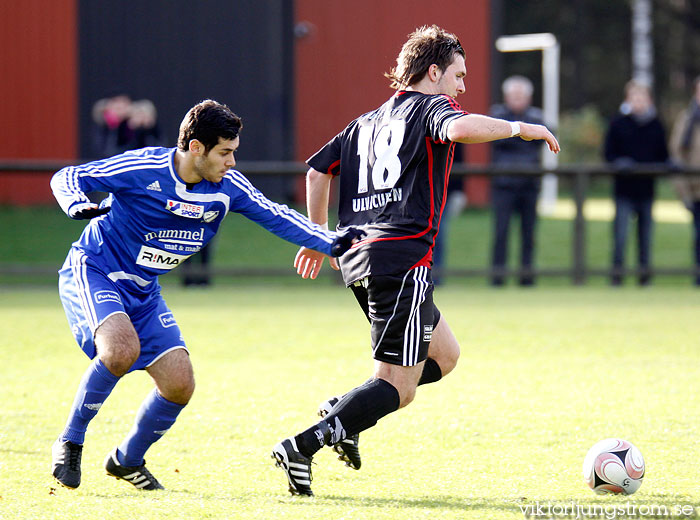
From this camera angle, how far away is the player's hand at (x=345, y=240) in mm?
4621

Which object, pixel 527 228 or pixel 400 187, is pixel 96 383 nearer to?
pixel 400 187

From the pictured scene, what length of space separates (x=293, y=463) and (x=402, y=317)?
0.75 meters

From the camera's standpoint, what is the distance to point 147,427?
470cm

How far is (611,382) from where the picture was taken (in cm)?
723

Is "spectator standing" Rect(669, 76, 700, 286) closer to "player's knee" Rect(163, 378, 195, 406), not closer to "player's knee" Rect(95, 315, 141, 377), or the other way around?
"player's knee" Rect(163, 378, 195, 406)

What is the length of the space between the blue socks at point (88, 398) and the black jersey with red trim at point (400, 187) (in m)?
1.13

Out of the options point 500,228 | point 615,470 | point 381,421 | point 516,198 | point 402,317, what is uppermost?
point 516,198

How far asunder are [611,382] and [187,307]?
5.42 meters

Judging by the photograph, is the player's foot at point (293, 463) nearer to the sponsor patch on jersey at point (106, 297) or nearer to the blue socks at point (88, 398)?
the blue socks at point (88, 398)

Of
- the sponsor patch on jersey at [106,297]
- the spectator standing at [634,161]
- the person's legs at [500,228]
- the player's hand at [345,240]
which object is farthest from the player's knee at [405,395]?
the spectator standing at [634,161]

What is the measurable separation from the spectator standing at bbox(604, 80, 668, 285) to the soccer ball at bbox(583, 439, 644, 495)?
8.82 m

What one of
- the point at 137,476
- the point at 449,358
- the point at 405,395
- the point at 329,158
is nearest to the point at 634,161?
the point at 449,358

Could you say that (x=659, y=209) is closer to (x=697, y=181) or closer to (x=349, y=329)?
(x=697, y=181)

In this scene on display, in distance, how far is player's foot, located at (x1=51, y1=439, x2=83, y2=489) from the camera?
4.51 meters
